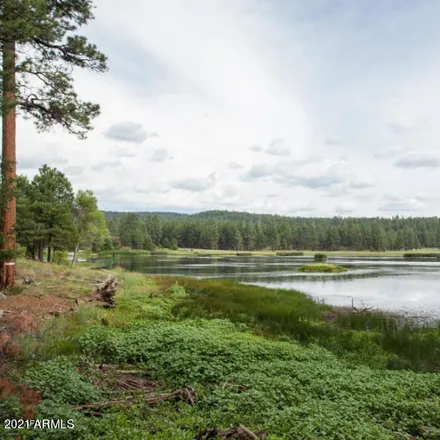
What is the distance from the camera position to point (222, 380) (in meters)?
6.96

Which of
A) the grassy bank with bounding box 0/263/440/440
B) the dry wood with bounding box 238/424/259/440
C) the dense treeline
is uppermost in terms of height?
the dense treeline

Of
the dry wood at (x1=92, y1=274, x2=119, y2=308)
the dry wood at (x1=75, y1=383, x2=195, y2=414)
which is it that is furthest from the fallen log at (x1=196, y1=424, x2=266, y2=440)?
the dry wood at (x1=92, y1=274, x2=119, y2=308)

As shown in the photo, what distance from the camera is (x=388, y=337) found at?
41.0 feet

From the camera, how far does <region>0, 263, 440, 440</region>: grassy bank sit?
16.3ft

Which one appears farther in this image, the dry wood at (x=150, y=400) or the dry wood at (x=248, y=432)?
the dry wood at (x=150, y=400)

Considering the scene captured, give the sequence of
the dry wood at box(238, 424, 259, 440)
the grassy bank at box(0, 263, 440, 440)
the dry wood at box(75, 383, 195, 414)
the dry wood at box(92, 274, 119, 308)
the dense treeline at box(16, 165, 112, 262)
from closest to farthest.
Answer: the dry wood at box(238, 424, 259, 440)
the grassy bank at box(0, 263, 440, 440)
the dry wood at box(75, 383, 195, 414)
the dry wood at box(92, 274, 119, 308)
the dense treeline at box(16, 165, 112, 262)

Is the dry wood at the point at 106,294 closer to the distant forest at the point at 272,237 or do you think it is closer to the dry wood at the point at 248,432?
the dry wood at the point at 248,432

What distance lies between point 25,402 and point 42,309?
22.6 feet

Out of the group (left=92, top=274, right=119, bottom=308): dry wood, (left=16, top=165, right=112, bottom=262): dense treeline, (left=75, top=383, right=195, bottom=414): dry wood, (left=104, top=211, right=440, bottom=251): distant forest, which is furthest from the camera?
(left=104, top=211, right=440, bottom=251): distant forest

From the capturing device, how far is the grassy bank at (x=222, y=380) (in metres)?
4.97

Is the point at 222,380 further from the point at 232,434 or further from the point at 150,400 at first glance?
the point at 232,434

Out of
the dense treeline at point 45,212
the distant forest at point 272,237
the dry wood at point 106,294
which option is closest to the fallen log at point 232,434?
the dry wood at point 106,294

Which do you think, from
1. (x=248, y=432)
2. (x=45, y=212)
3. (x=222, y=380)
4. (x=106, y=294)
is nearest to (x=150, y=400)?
(x=222, y=380)

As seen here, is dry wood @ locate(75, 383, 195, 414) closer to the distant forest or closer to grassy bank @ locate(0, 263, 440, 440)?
grassy bank @ locate(0, 263, 440, 440)
